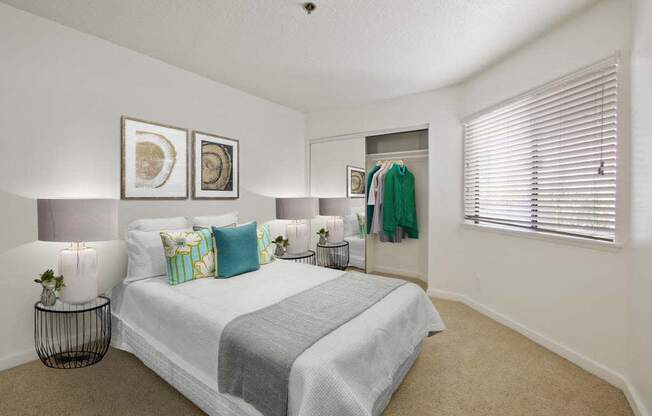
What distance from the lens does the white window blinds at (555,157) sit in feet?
6.81

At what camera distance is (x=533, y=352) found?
96.9 inches

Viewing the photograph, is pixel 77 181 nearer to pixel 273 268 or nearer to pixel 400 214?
pixel 273 268

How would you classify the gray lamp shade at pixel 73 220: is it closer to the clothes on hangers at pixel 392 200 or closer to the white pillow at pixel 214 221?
the white pillow at pixel 214 221

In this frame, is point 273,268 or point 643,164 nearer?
point 643,164

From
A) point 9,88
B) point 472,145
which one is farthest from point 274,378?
point 472,145

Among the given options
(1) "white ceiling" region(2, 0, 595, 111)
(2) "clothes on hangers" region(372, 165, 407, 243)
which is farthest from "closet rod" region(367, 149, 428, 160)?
(1) "white ceiling" region(2, 0, 595, 111)

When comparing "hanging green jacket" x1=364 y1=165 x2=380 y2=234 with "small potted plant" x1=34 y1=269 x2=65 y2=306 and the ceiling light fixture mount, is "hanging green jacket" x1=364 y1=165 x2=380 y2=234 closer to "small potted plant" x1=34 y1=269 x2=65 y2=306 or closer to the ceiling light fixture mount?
the ceiling light fixture mount

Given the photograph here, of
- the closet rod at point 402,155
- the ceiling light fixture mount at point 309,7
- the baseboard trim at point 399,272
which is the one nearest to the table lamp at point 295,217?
the closet rod at point 402,155

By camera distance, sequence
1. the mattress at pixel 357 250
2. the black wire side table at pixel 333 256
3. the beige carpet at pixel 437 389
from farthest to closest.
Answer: the mattress at pixel 357 250 < the black wire side table at pixel 333 256 < the beige carpet at pixel 437 389

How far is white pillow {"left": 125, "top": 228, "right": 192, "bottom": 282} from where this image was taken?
245 centimetres

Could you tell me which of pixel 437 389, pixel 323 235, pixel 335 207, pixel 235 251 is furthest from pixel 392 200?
pixel 437 389

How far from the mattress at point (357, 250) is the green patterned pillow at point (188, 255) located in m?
2.33

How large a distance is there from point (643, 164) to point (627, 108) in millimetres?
425

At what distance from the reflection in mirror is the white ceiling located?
3.85 ft
